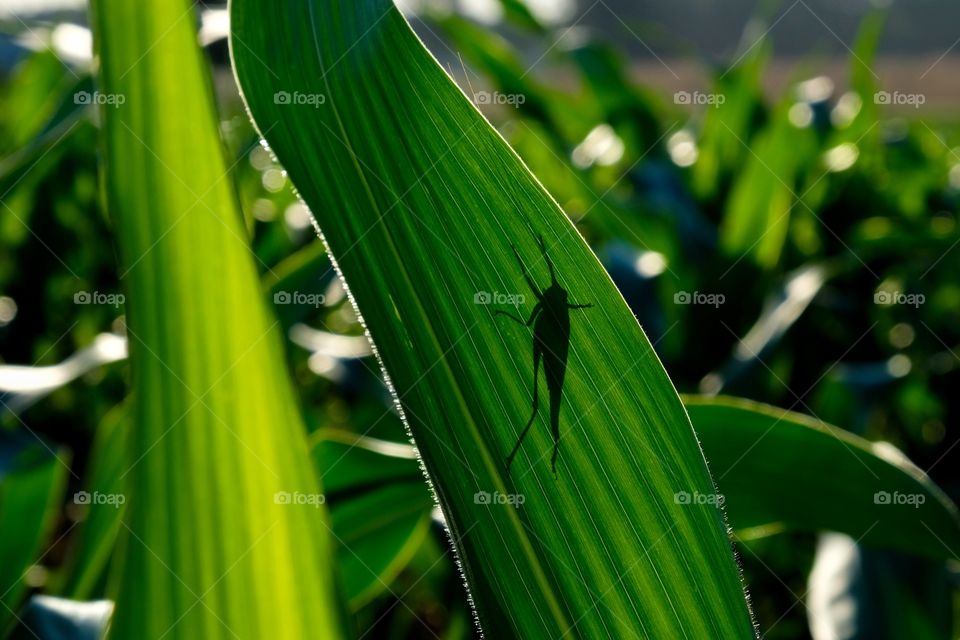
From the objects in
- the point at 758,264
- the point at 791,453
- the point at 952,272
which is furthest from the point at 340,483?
the point at 952,272

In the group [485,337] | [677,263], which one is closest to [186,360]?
[485,337]

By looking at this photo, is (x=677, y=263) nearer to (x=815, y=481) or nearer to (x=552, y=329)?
(x=815, y=481)

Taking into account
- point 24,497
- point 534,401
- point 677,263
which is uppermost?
point 677,263

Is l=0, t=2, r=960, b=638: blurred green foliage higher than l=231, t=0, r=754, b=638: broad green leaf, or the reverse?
l=0, t=2, r=960, b=638: blurred green foliage

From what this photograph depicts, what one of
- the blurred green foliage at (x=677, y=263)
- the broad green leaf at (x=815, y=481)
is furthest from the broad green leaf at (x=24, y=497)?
the broad green leaf at (x=815, y=481)

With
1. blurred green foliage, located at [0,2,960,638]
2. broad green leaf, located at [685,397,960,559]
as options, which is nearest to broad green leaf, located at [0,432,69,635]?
blurred green foliage, located at [0,2,960,638]

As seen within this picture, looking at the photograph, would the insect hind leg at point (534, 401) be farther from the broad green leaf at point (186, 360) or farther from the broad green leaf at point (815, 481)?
the broad green leaf at point (815, 481)

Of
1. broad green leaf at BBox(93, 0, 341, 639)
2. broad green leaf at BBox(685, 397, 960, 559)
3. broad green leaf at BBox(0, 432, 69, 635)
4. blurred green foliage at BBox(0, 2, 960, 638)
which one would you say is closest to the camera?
broad green leaf at BBox(93, 0, 341, 639)

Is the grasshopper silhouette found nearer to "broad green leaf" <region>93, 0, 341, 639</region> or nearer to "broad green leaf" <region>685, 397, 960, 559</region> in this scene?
"broad green leaf" <region>93, 0, 341, 639</region>
